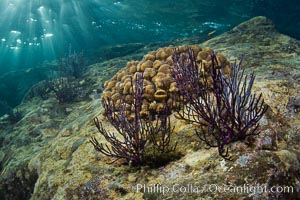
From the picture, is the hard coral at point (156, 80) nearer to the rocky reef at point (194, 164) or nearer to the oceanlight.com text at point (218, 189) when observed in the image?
the rocky reef at point (194, 164)

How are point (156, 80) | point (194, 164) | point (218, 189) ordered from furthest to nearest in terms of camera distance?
1. point (156, 80)
2. point (194, 164)
3. point (218, 189)

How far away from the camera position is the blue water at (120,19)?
61.8 feet

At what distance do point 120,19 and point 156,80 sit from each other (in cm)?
2159

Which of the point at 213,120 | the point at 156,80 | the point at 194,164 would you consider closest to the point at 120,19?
the point at 156,80

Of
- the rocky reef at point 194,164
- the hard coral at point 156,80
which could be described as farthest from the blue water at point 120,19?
the hard coral at point 156,80

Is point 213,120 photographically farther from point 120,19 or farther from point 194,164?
point 120,19

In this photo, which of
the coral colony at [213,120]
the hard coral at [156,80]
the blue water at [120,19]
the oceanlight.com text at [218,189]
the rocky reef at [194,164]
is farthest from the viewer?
the blue water at [120,19]

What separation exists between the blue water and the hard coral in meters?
15.1

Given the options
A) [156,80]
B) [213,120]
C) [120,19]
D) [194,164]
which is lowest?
[194,164]

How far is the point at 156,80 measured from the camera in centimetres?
412

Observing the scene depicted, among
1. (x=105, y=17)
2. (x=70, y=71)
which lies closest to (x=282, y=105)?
(x=70, y=71)

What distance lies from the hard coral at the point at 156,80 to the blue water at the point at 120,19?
593 inches

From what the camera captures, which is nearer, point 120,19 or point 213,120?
point 213,120

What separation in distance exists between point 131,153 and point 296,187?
5.72 feet
